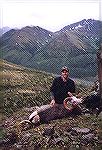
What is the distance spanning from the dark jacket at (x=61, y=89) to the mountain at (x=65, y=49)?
56cm

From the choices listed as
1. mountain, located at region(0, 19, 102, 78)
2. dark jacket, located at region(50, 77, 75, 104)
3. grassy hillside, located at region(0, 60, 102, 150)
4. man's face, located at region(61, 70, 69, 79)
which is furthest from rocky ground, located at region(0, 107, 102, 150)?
mountain, located at region(0, 19, 102, 78)

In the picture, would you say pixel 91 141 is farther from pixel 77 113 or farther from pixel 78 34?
pixel 78 34

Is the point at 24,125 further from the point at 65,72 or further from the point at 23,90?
the point at 23,90

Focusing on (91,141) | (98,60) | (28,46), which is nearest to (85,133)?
(91,141)

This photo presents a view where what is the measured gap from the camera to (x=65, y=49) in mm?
13500

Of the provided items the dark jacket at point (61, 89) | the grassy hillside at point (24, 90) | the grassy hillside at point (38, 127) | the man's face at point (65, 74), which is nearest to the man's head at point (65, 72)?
the man's face at point (65, 74)

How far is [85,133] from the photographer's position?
1145 cm

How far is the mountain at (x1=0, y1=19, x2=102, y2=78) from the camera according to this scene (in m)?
12.8

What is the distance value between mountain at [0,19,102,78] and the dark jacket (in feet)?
1.83

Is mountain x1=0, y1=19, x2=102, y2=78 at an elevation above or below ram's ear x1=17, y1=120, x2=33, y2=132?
above

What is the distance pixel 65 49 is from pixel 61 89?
1954 mm

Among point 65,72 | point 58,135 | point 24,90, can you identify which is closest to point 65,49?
point 65,72

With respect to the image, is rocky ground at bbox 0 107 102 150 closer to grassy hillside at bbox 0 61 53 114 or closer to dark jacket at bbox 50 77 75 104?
dark jacket at bbox 50 77 75 104

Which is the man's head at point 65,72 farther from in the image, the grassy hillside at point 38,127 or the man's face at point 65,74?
the grassy hillside at point 38,127
